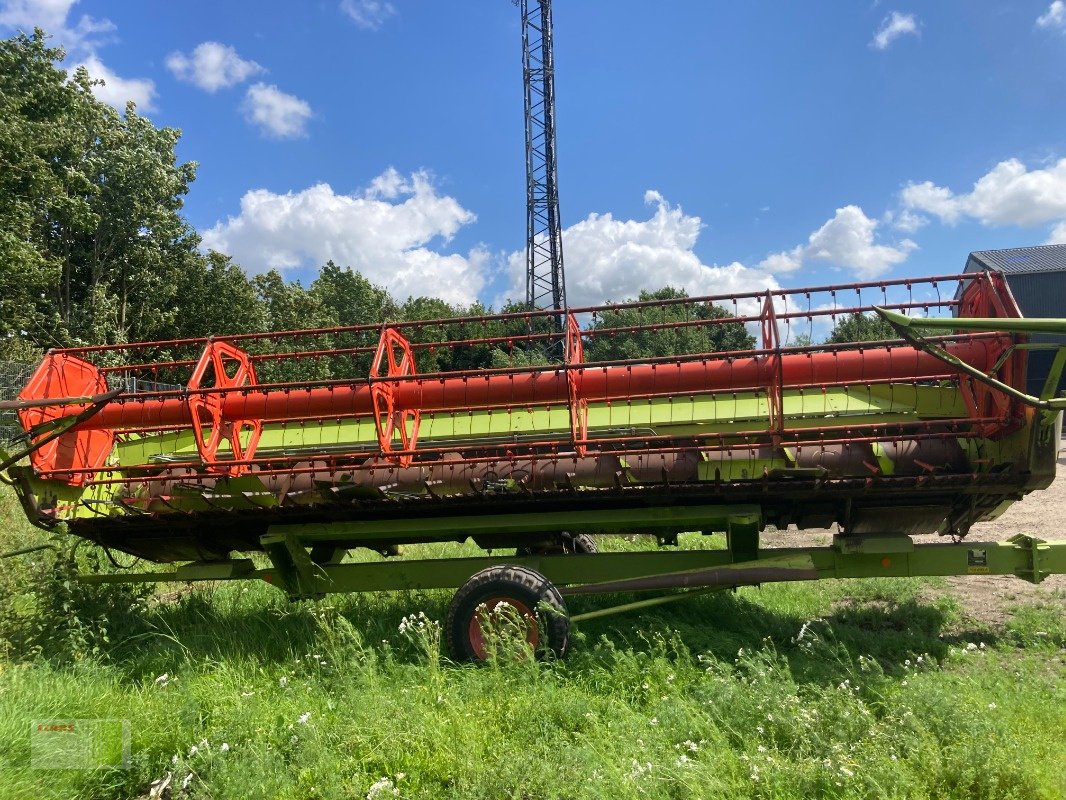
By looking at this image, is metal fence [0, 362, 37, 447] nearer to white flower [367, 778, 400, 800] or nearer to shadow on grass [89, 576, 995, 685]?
shadow on grass [89, 576, 995, 685]

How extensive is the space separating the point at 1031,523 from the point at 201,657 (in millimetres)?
11562

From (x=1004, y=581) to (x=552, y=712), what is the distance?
19.2 ft

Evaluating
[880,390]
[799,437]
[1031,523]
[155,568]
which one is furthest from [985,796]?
[1031,523]

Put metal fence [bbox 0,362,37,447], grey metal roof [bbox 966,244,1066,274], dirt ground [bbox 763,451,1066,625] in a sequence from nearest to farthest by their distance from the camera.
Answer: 1. dirt ground [bbox 763,451,1066,625]
2. metal fence [bbox 0,362,37,447]
3. grey metal roof [bbox 966,244,1066,274]

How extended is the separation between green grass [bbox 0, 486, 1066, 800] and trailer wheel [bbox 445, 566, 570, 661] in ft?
0.70

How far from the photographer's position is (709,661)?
13.5 feet

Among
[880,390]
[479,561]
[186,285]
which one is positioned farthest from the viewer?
[186,285]

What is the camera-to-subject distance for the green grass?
292 cm

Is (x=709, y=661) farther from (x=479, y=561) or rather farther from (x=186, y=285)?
(x=186, y=285)

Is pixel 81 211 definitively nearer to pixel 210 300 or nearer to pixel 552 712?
pixel 210 300

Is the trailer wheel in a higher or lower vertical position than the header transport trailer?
lower

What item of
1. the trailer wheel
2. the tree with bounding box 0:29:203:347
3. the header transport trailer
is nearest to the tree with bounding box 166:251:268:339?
the tree with bounding box 0:29:203:347

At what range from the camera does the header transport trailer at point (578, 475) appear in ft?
14.9

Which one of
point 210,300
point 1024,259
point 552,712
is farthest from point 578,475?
point 1024,259
